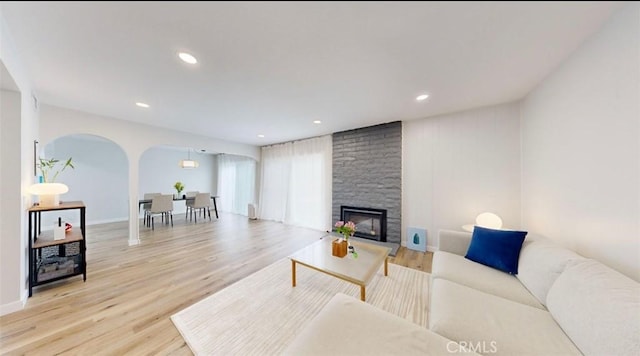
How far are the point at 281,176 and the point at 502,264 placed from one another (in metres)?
4.59

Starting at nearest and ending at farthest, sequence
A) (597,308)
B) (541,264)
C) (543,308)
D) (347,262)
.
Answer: (597,308), (543,308), (541,264), (347,262)

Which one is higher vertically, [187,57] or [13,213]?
[187,57]

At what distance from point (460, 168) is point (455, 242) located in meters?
1.37

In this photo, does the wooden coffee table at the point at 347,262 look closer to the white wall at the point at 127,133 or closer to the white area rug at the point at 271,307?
the white area rug at the point at 271,307

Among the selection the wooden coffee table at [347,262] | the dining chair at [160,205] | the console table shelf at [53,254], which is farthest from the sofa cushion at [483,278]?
the dining chair at [160,205]

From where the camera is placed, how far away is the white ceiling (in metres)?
1.04

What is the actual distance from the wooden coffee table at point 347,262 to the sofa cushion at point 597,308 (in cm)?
112

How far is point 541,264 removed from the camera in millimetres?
1378

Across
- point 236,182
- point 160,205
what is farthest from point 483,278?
point 236,182

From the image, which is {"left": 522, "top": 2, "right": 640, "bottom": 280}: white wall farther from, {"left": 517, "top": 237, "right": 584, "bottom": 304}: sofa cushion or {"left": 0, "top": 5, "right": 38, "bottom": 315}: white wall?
{"left": 0, "top": 5, "right": 38, "bottom": 315}: white wall

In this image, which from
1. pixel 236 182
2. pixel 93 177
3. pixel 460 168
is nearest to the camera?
pixel 460 168

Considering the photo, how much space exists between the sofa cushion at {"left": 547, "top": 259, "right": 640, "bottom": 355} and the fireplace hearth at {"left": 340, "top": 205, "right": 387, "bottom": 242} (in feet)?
7.81

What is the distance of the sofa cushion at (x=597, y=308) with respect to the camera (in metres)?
0.78

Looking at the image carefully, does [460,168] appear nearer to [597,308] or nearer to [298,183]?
[597,308]
